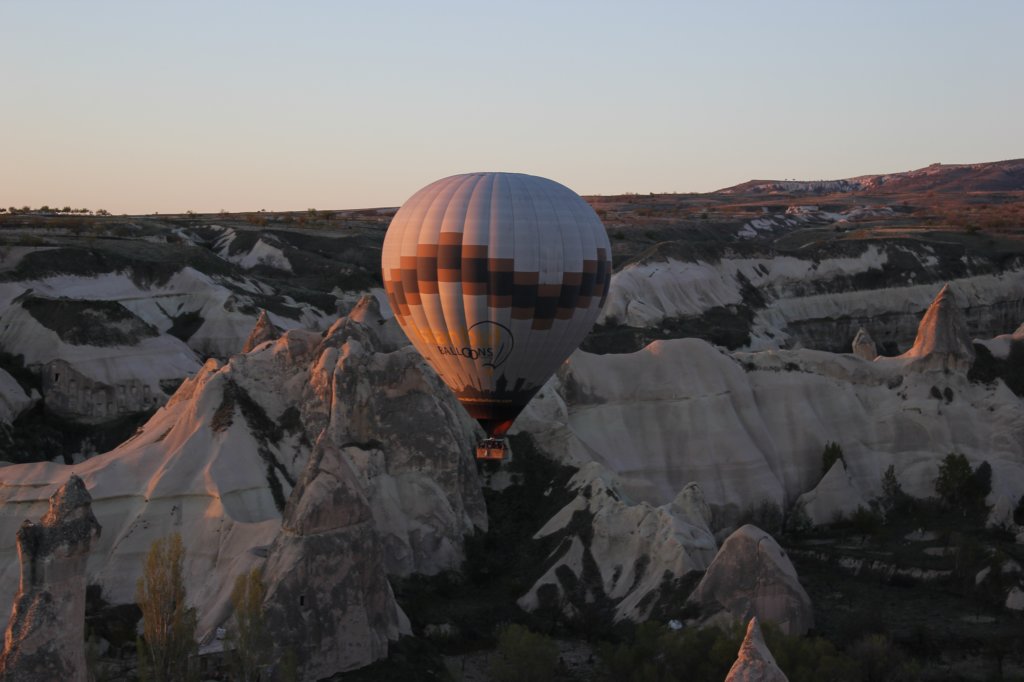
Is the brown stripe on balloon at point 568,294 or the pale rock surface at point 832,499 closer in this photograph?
the brown stripe on balloon at point 568,294

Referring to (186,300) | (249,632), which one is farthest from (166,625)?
(186,300)

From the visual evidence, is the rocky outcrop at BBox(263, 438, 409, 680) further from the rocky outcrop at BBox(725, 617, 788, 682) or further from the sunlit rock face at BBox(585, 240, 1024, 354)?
the sunlit rock face at BBox(585, 240, 1024, 354)

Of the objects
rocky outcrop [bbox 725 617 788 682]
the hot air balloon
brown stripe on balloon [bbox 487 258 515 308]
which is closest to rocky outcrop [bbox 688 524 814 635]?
the hot air balloon

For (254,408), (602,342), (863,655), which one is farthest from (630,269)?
(863,655)

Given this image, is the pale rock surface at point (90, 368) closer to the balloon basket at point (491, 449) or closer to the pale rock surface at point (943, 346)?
the balloon basket at point (491, 449)

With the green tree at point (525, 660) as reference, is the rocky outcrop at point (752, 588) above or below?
above

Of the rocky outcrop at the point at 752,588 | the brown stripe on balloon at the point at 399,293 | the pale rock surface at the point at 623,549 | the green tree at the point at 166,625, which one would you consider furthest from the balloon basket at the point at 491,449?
the green tree at the point at 166,625

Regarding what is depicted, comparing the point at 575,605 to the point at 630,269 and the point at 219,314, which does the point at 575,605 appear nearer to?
the point at 219,314
